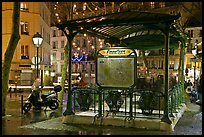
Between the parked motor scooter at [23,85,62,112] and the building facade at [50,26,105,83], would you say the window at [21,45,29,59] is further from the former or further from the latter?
the parked motor scooter at [23,85,62,112]

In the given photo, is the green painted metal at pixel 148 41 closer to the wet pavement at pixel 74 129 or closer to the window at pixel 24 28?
the wet pavement at pixel 74 129

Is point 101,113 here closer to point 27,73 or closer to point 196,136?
point 196,136

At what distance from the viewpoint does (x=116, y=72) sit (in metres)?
12.8

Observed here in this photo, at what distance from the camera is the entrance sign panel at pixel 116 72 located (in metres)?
12.6

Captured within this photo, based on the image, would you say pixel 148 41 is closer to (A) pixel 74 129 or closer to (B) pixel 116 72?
(B) pixel 116 72

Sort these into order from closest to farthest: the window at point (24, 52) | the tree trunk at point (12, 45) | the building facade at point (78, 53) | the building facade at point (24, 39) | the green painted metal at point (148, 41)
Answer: the tree trunk at point (12, 45), the green painted metal at point (148, 41), the building facade at point (24, 39), the window at point (24, 52), the building facade at point (78, 53)

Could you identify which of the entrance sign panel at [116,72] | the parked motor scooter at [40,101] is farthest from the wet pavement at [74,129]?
the parked motor scooter at [40,101]

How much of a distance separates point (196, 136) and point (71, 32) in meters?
5.72

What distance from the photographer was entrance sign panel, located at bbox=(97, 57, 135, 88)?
41.2 feet

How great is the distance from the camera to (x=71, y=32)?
41.4 ft

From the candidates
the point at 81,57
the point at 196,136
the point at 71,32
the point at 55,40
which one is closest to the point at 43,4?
the point at 81,57

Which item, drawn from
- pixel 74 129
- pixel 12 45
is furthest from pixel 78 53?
pixel 74 129

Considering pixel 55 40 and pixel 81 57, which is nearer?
pixel 81 57

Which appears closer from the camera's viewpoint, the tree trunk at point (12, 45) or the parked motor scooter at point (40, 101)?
the tree trunk at point (12, 45)
